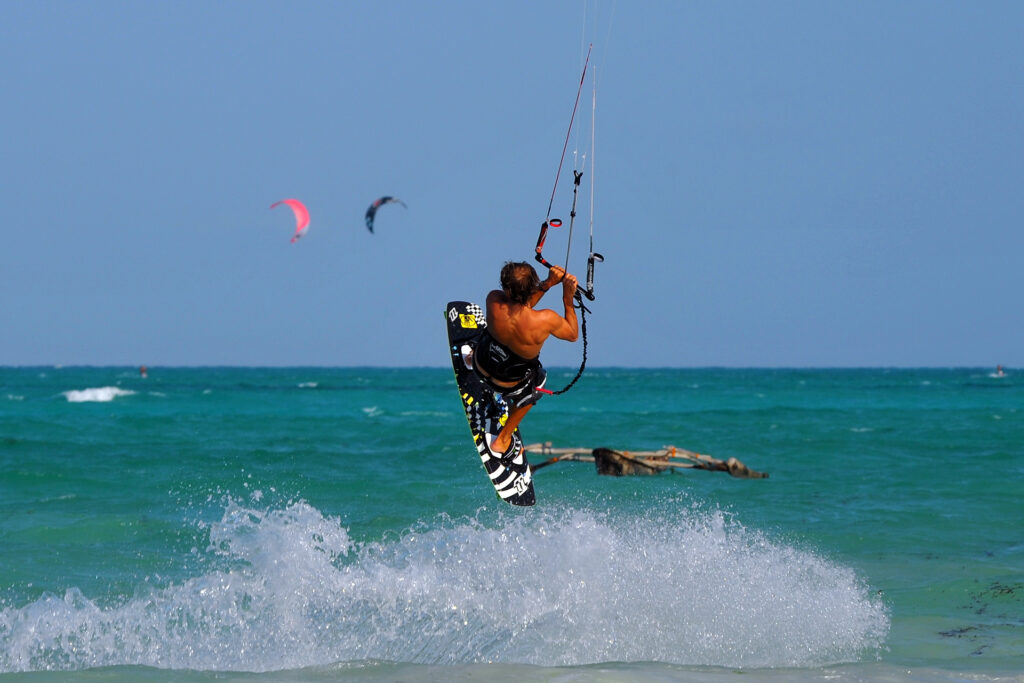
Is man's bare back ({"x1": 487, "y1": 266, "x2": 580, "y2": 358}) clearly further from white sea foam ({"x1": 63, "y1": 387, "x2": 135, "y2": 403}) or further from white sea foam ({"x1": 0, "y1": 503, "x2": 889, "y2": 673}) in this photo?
white sea foam ({"x1": 63, "y1": 387, "x2": 135, "y2": 403})

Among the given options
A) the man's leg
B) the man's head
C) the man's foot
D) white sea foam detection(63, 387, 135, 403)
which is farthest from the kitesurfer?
white sea foam detection(63, 387, 135, 403)

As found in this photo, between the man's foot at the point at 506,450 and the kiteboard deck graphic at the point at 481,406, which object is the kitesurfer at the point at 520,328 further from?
the man's foot at the point at 506,450

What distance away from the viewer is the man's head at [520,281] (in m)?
7.46

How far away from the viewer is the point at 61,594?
10.1 m

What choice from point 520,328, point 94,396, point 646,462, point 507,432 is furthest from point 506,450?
point 94,396

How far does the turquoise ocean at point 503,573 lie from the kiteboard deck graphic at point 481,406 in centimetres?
70

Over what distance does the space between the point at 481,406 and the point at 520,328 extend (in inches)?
56.7

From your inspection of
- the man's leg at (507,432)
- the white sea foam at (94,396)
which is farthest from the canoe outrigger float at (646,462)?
the white sea foam at (94,396)

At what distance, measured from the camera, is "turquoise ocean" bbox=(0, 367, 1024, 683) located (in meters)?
7.77

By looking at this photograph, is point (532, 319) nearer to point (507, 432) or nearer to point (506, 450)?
point (507, 432)

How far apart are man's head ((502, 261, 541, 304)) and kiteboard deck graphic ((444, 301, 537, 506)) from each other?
40.2 inches

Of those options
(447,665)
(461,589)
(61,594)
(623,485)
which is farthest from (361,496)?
(447,665)

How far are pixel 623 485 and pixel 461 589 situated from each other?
9.26 metres

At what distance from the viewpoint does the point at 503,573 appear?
356 inches
